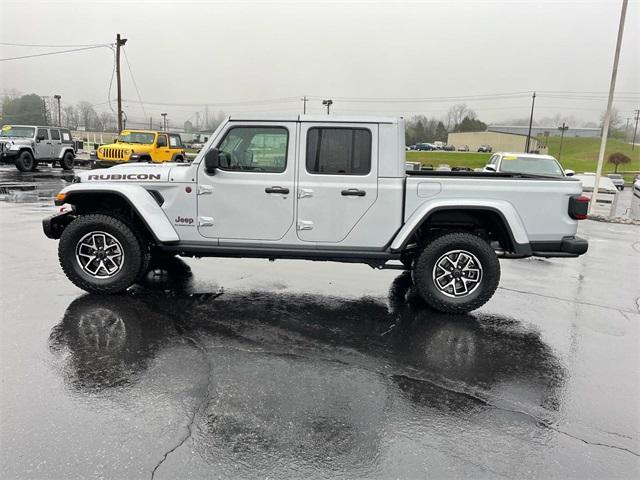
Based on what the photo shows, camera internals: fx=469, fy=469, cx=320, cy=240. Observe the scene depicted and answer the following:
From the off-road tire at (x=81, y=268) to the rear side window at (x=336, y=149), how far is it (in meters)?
2.15

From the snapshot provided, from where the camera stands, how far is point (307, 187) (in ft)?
16.5

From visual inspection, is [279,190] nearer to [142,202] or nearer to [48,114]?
[142,202]

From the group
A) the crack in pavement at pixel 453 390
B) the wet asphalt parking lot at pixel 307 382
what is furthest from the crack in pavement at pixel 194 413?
the crack in pavement at pixel 453 390

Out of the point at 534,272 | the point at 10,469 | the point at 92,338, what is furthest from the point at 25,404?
the point at 534,272

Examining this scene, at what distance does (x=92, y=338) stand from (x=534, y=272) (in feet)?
20.4

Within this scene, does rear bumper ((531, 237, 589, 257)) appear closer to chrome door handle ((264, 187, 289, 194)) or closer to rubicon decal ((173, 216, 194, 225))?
chrome door handle ((264, 187, 289, 194))

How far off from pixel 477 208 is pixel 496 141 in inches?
3988

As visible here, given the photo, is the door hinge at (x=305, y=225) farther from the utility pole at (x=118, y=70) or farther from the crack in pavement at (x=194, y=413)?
the utility pole at (x=118, y=70)

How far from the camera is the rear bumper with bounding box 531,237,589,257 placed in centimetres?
489

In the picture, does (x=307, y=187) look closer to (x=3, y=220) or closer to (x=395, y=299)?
(x=395, y=299)

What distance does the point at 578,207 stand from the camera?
4.86 metres

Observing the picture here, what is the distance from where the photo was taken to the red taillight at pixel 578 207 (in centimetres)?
486

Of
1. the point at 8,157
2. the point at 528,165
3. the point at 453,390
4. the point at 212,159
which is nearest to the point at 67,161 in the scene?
the point at 8,157

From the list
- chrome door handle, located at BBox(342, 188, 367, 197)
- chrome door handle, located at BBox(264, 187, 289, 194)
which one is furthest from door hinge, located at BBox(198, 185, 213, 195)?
chrome door handle, located at BBox(342, 188, 367, 197)
